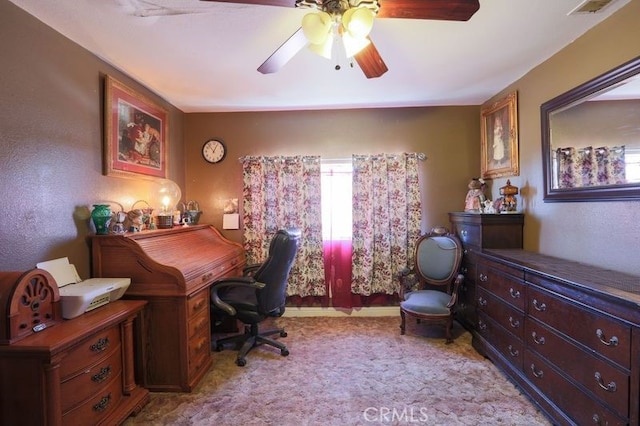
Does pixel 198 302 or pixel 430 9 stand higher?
Answer: pixel 430 9

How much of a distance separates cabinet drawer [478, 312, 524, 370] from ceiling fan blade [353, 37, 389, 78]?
2.08m

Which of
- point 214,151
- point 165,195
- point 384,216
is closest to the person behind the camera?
point 165,195

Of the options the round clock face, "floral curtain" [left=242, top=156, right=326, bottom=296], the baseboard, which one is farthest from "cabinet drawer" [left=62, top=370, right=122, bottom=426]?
the round clock face

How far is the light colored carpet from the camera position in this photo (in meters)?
1.78

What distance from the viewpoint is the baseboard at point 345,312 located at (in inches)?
133

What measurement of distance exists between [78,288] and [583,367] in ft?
9.33

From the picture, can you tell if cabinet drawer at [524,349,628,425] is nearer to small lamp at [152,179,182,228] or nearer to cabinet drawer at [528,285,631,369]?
cabinet drawer at [528,285,631,369]

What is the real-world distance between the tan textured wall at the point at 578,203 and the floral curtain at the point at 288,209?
6.72 feet

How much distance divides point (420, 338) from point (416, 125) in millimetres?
2333

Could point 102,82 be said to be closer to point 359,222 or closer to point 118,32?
point 118,32

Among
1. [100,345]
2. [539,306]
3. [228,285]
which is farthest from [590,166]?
[100,345]

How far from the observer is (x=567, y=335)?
5.15ft

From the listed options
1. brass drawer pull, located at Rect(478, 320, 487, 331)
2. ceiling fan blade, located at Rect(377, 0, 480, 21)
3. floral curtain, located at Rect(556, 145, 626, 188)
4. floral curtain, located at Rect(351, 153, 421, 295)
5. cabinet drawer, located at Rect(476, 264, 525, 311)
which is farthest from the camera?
floral curtain, located at Rect(351, 153, 421, 295)

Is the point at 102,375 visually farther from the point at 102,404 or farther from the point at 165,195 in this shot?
the point at 165,195
